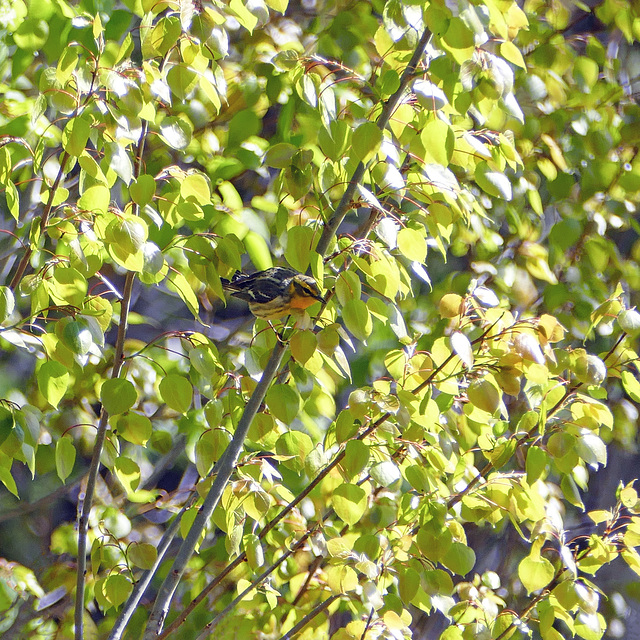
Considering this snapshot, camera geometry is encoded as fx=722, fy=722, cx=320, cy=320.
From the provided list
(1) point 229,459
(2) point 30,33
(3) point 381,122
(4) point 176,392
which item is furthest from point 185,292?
(2) point 30,33

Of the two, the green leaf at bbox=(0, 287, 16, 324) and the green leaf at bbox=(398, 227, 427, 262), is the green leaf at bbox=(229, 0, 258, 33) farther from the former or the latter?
the green leaf at bbox=(0, 287, 16, 324)

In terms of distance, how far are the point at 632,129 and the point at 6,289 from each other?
171cm

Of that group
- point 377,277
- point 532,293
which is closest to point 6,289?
point 377,277

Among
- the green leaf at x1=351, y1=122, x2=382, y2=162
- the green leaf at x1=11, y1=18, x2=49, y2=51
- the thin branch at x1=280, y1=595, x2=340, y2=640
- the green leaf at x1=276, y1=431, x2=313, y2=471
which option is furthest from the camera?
the green leaf at x1=11, y1=18, x2=49, y2=51

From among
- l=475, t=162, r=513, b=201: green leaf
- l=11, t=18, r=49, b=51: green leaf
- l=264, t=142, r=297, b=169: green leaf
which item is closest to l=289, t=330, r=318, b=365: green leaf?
l=264, t=142, r=297, b=169: green leaf

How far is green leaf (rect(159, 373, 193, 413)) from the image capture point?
0.98 m

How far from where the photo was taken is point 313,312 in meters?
1.03

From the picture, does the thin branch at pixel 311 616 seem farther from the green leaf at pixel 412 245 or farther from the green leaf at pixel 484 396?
the green leaf at pixel 412 245

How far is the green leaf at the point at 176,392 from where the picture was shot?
98 centimetres

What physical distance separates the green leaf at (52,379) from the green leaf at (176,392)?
5.1 inches

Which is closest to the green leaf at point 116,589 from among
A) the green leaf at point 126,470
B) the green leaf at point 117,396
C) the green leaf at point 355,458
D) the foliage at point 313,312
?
the foliage at point 313,312

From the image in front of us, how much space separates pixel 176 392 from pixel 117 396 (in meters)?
0.08

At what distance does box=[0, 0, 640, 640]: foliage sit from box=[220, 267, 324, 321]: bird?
0.25 feet

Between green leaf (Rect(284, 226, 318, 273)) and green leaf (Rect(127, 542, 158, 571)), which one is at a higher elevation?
green leaf (Rect(284, 226, 318, 273))
